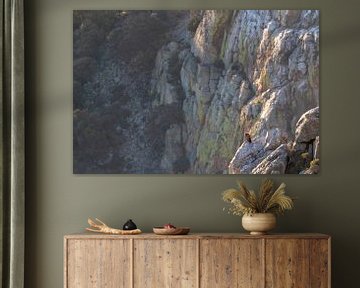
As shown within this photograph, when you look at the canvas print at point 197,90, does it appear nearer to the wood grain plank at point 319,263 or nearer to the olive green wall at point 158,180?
the olive green wall at point 158,180

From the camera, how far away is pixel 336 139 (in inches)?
268

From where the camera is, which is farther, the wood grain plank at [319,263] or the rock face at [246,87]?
the rock face at [246,87]

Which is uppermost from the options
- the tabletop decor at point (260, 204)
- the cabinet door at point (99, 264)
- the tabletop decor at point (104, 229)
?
the tabletop decor at point (260, 204)

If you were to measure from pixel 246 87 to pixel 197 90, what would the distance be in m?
0.41

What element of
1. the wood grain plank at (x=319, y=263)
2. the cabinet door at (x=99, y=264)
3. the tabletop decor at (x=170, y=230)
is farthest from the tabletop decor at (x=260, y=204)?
the cabinet door at (x=99, y=264)

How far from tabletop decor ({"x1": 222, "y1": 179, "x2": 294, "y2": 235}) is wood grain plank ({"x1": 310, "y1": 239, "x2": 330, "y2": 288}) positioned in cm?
37

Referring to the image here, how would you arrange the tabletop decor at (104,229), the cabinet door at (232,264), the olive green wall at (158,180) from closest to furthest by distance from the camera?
the cabinet door at (232,264), the tabletop decor at (104,229), the olive green wall at (158,180)

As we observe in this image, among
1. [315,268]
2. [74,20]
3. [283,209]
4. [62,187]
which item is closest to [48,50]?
[74,20]

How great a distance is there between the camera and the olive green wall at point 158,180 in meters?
6.79

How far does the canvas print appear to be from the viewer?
268 inches

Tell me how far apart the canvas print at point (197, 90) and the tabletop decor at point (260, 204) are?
0.27 meters

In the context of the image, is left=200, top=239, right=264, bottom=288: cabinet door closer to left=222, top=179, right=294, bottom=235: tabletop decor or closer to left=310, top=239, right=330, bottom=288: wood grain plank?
left=222, top=179, right=294, bottom=235: tabletop decor

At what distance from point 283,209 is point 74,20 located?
2352mm

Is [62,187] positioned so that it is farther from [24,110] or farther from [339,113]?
[339,113]
